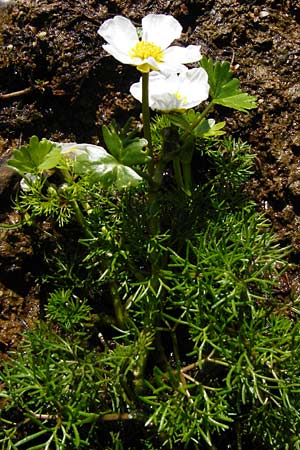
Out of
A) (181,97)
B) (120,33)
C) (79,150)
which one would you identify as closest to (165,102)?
(181,97)

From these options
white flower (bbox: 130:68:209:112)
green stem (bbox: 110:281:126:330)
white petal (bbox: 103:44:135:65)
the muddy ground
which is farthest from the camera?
the muddy ground

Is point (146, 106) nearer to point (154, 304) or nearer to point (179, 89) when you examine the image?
point (179, 89)

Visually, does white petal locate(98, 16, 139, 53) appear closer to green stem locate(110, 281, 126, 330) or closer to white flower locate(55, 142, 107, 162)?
white flower locate(55, 142, 107, 162)

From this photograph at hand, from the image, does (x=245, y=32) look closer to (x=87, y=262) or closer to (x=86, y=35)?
(x=86, y=35)

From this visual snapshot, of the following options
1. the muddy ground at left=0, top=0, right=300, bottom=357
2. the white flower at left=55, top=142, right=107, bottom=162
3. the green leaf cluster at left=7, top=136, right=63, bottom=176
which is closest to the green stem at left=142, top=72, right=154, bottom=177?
the white flower at left=55, top=142, right=107, bottom=162

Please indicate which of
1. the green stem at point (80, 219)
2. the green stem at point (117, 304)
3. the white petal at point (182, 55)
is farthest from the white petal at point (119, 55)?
the green stem at point (117, 304)

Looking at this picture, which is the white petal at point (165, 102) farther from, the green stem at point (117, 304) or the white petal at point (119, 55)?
the green stem at point (117, 304)

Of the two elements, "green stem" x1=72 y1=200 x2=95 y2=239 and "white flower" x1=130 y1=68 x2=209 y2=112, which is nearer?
"white flower" x1=130 y1=68 x2=209 y2=112
